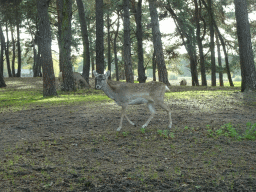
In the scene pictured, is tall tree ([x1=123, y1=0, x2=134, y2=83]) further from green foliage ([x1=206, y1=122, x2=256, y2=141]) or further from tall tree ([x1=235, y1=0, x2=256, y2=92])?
green foliage ([x1=206, y1=122, x2=256, y2=141])

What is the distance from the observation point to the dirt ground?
4805 millimetres

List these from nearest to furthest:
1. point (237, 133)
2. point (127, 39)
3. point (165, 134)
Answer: point (237, 133), point (165, 134), point (127, 39)

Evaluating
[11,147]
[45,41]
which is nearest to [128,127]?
[11,147]

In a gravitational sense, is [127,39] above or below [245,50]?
above

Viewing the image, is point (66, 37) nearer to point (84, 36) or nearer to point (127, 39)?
point (127, 39)

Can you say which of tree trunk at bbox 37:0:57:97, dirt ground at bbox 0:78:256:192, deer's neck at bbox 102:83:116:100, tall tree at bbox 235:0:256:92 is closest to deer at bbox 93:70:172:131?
deer's neck at bbox 102:83:116:100

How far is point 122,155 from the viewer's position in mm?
6195

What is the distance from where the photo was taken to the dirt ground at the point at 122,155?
4805 millimetres

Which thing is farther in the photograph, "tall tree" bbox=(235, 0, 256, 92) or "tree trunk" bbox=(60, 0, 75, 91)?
"tree trunk" bbox=(60, 0, 75, 91)

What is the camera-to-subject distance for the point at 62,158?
6.06m

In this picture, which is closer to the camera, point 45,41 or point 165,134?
point 165,134

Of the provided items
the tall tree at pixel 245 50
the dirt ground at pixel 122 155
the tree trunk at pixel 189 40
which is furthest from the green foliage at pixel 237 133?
the tree trunk at pixel 189 40

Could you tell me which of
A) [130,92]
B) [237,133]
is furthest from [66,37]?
[237,133]

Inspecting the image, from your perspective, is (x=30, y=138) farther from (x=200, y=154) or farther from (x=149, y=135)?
(x=200, y=154)
